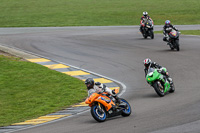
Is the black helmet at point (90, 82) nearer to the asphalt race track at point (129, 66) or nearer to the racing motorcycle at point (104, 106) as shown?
the racing motorcycle at point (104, 106)

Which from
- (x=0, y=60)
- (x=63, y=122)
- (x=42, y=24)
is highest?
(x=42, y=24)

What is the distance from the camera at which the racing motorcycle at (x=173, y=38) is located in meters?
29.0

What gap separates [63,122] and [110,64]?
11.9 metres

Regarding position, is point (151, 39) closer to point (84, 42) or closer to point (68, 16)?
point (84, 42)

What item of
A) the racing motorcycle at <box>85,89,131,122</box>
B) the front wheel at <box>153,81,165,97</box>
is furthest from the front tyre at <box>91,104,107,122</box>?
the front wheel at <box>153,81,165,97</box>

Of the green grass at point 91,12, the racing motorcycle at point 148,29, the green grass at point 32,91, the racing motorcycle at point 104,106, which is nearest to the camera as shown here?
the racing motorcycle at point 104,106

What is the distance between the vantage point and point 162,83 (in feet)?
56.9

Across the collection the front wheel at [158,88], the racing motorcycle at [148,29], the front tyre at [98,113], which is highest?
the racing motorcycle at [148,29]

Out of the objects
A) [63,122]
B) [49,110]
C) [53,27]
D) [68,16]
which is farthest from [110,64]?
[68,16]

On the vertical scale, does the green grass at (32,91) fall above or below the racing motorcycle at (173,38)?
below

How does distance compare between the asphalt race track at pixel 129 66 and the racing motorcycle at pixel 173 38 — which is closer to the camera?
the asphalt race track at pixel 129 66

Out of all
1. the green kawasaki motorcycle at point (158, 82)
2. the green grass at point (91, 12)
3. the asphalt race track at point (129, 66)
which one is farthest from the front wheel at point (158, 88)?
the green grass at point (91, 12)

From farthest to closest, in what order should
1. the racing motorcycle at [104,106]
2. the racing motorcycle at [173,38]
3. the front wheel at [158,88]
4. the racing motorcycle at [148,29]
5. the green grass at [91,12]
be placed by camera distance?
the green grass at [91,12] → the racing motorcycle at [148,29] → the racing motorcycle at [173,38] → the front wheel at [158,88] → the racing motorcycle at [104,106]

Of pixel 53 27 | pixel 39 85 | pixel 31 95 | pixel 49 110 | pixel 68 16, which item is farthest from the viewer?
pixel 68 16
